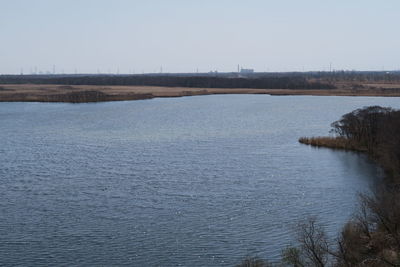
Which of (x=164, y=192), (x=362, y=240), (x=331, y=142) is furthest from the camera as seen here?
(x=331, y=142)

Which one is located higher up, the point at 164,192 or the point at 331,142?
the point at 331,142

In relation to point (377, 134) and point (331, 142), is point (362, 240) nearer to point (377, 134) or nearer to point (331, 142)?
point (377, 134)

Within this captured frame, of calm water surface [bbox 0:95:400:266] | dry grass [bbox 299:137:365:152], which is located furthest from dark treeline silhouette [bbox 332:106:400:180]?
calm water surface [bbox 0:95:400:266]

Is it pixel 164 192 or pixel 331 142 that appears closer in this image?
pixel 164 192

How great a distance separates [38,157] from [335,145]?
51.1 ft

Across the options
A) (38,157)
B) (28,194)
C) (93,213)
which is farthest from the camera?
(38,157)

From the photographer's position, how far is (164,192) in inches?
829

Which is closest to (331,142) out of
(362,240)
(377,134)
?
(377,134)

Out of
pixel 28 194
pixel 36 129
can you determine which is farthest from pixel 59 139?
pixel 28 194

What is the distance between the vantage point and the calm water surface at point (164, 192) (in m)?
15.6

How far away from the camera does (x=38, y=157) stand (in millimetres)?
27922

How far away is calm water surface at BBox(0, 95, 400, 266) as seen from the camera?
15.6 meters

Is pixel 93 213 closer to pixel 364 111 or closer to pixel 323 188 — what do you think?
pixel 323 188

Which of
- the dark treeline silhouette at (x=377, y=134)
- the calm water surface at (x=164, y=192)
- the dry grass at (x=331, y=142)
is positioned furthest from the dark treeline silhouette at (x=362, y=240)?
the dry grass at (x=331, y=142)
